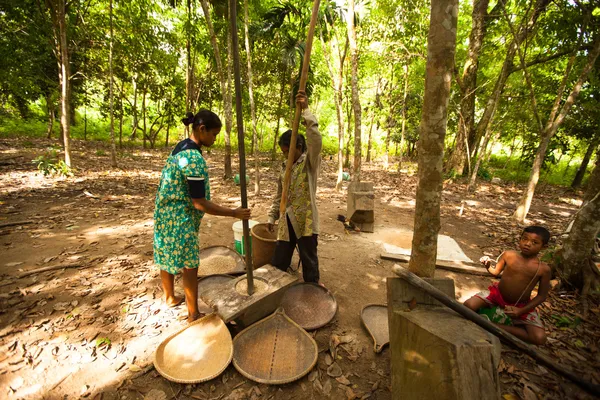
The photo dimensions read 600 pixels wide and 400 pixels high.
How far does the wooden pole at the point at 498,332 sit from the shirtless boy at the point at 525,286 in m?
0.75

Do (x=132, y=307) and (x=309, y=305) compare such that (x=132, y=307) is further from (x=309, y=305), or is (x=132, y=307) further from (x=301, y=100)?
(x=301, y=100)

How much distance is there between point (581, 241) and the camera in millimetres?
3240

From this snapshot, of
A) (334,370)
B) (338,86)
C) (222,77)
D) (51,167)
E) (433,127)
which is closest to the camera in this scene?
(433,127)

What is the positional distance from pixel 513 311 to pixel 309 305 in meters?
1.99

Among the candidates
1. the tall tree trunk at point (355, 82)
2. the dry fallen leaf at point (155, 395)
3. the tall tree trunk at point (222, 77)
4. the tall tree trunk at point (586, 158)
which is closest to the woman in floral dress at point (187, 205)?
the dry fallen leaf at point (155, 395)

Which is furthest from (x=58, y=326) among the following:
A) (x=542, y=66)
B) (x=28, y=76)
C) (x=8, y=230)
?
(x=542, y=66)

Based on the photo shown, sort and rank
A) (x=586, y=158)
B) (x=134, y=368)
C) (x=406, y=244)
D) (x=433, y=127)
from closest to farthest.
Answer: (x=433, y=127) < (x=134, y=368) < (x=406, y=244) < (x=586, y=158)

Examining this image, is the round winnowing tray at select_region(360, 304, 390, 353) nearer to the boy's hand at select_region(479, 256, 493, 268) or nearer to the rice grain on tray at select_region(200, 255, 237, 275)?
the boy's hand at select_region(479, 256, 493, 268)

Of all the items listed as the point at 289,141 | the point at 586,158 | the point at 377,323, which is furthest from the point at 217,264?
the point at 586,158

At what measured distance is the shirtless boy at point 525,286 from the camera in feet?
7.83

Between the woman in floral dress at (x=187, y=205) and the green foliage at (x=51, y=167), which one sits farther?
the green foliage at (x=51, y=167)

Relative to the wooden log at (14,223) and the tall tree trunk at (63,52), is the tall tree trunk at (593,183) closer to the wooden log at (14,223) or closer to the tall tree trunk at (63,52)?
the wooden log at (14,223)

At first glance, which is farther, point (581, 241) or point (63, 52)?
point (63, 52)

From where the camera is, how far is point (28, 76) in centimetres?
969
